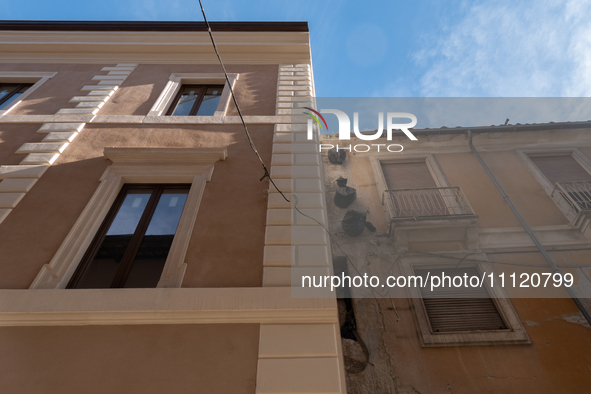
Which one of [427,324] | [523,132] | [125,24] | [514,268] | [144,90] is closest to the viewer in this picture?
[427,324]

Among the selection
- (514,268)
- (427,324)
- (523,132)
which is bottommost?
(427,324)

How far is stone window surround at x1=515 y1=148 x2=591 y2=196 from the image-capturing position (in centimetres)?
802

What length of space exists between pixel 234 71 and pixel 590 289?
27.6ft

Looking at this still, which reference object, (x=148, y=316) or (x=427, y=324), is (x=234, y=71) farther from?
(x=427, y=324)

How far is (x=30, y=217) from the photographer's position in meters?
3.57

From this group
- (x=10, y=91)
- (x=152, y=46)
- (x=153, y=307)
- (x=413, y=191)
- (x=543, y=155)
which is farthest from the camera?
(x=543, y=155)

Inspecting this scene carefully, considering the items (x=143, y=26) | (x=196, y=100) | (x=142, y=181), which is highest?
(x=143, y=26)

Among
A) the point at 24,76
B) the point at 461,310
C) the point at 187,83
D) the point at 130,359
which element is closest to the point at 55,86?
the point at 24,76

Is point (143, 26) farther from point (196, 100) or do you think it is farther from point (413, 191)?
point (413, 191)

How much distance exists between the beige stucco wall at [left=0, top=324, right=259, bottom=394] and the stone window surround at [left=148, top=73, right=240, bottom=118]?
12.6 ft

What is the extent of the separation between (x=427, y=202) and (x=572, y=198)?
3.30 m

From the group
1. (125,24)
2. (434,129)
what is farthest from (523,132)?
(125,24)

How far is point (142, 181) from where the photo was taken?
4195mm

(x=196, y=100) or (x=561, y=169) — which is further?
(x=561, y=169)
